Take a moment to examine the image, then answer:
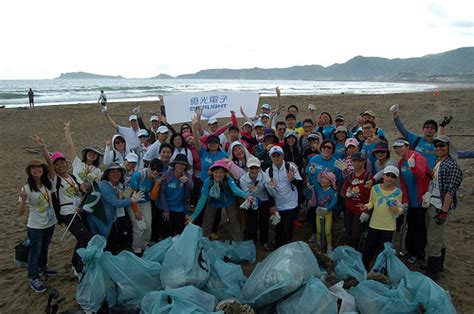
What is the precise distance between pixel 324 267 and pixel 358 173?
1.26 meters

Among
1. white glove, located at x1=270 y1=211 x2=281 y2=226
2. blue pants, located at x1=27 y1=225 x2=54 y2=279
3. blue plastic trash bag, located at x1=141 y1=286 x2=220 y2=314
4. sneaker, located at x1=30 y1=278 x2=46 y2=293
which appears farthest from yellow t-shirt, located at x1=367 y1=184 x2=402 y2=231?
sneaker, located at x1=30 y1=278 x2=46 y2=293

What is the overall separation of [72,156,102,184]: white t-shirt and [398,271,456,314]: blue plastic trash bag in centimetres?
366

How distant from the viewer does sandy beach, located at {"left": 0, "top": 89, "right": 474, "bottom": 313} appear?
4.25 meters

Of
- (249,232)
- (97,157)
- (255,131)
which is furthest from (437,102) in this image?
(97,157)

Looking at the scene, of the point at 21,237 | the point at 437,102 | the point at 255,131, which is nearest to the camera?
the point at 21,237

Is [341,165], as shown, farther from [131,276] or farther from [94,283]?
[94,283]

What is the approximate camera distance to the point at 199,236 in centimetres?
364

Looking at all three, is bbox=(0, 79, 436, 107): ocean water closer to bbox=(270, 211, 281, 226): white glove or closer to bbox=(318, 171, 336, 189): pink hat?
bbox=(270, 211, 281, 226): white glove

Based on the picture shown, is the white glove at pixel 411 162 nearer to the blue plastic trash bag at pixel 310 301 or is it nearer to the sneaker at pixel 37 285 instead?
the blue plastic trash bag at pixel 310 301

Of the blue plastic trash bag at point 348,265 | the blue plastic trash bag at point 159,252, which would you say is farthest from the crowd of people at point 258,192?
the blue plastic trash bag at point 159,252

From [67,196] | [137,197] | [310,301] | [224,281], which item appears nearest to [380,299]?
[310,301]

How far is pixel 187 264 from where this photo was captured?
11.1ft

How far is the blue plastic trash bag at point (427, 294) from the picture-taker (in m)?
2.98

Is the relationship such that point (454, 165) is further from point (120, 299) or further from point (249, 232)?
point (120, 299)
